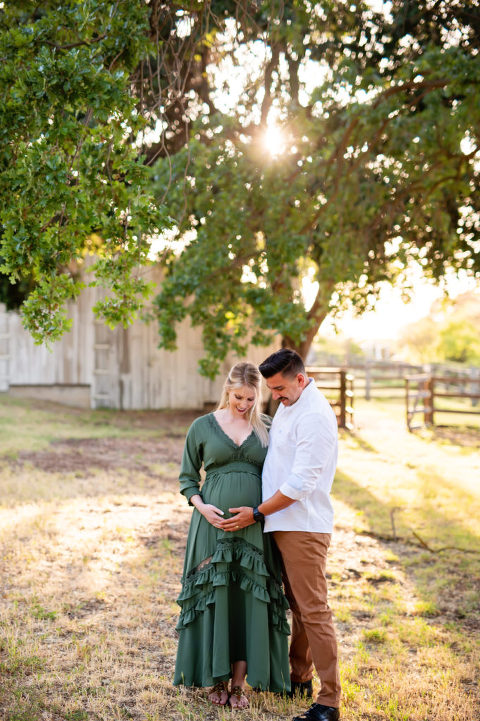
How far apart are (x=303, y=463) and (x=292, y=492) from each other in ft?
0.50

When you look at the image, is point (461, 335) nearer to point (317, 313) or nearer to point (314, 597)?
point (317, 313)

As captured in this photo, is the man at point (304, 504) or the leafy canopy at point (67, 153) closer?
the leafy canopy at point (67, 153)

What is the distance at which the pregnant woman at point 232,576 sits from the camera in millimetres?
3496

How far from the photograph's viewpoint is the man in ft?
11.0

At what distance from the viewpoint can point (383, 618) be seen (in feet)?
16.9

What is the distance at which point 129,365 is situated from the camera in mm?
15797

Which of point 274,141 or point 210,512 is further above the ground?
point 274,141

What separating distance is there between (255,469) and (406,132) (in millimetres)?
6451

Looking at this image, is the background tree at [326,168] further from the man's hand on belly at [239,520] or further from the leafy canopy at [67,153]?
the man's hand on belly at [239,520]

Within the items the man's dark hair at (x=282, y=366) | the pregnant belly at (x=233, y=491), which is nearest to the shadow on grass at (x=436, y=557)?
the pregnant belly at (x=233, y=491)

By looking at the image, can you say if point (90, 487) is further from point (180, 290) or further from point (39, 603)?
point (39, 603)

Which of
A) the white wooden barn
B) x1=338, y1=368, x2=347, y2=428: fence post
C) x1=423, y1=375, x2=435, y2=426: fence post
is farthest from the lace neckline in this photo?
x1=423, y1=375, x2=435, y2=426: fence post

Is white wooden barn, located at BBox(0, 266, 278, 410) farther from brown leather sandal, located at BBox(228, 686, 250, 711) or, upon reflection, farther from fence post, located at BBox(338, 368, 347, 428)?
brown leather sandal, located at BBox(228, 686, 250, 711)

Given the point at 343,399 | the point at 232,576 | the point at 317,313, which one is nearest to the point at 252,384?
the point at 232,576
